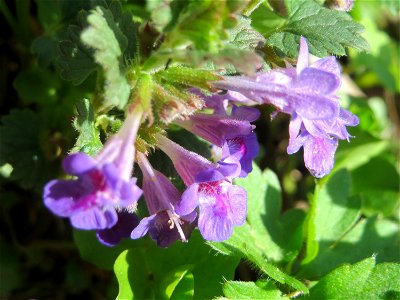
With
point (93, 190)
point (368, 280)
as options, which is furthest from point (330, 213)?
point (93, 190)

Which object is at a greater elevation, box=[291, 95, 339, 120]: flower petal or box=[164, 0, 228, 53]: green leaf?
box=[164, 0, 228, 53]: green leaf

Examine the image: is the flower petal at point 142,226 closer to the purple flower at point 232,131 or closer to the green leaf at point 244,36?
the purple flower at point 232,131

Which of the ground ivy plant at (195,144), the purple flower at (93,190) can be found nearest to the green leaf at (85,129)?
the ground ivy plant at (195,144)

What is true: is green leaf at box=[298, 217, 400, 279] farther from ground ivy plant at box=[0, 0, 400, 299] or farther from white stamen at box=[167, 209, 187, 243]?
white stamen at box=[167, 209, 187, 243]

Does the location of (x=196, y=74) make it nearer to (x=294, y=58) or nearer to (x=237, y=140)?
(x=237, y=140)

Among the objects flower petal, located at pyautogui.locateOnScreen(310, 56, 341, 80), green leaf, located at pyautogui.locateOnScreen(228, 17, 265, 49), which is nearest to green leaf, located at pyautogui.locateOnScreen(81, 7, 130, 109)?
green leaf, located at pyautogui.locateOnScreen(228, 17, 265, 49)

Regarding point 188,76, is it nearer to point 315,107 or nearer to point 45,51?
point 315,107
